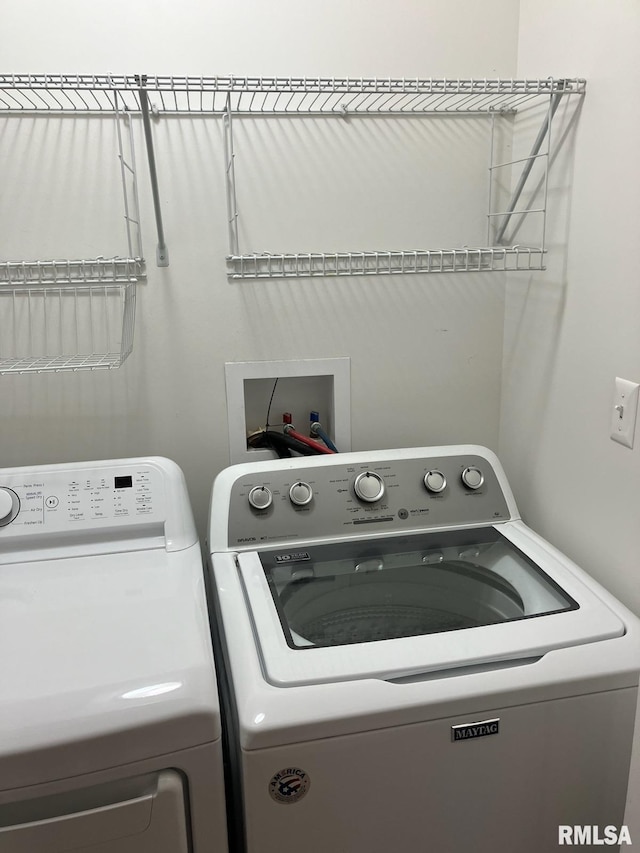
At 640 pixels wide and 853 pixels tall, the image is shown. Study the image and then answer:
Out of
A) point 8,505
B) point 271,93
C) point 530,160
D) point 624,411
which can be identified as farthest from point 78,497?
point 530,160

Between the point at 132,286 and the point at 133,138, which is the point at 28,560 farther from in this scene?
the point at 133,138

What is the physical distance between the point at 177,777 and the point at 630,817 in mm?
725

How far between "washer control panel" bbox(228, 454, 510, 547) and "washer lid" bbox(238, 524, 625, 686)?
4 cm

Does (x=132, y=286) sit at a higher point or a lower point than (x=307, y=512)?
higher

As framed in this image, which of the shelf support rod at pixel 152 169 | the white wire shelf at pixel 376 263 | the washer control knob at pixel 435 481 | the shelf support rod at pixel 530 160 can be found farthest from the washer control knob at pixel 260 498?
the shelf support rod at pixel 530 160

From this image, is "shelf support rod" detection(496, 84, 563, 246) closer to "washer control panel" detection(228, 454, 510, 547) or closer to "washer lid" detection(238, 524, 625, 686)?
"washer control panel" detection(228, 454, 510, 547)

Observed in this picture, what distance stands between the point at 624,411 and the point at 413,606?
0.57 meters

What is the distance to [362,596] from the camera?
137 cm

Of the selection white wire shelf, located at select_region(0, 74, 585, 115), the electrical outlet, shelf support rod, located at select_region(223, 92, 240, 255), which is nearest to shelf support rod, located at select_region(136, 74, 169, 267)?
white wire shelf, located at select_region(0, 74, 585, 115)

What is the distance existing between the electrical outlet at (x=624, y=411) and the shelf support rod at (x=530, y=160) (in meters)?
0.55

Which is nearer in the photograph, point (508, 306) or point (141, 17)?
point (141, 17)

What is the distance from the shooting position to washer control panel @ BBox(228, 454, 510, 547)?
4.84 ft

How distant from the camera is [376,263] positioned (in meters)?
1.63

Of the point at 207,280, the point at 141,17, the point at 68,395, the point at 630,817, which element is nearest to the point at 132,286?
the point at 207,280
